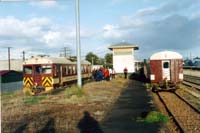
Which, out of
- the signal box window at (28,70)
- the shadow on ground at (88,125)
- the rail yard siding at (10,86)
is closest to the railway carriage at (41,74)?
the signal box window at (28,70)

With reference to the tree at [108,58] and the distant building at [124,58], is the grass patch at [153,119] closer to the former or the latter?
the distant building at [124,58]

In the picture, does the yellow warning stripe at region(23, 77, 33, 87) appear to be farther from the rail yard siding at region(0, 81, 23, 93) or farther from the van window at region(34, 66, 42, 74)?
the rail yard siding at region(0, 81, 23, 93)

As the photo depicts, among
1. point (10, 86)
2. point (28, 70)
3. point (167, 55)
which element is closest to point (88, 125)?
point (167, 55)

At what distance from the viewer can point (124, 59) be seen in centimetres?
5616

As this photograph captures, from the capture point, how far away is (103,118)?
1405 centimetres

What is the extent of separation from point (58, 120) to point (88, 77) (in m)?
38.7

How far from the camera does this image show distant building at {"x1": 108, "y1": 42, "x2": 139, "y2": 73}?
2206 inches

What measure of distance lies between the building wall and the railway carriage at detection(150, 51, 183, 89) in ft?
83.2

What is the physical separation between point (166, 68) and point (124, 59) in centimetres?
2598

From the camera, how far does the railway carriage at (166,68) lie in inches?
1169

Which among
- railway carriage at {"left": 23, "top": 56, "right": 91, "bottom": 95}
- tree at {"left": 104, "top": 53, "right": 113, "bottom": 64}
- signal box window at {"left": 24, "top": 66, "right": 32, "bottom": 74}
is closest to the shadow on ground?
railway carriage at {"left": 23, "top": 56, "right": 91, "bottom": 95}

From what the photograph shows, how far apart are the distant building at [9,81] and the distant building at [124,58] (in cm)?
1502

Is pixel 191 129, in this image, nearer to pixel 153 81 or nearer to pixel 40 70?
pixel 153 81

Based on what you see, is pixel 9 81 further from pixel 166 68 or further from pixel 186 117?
pixel 186 117
